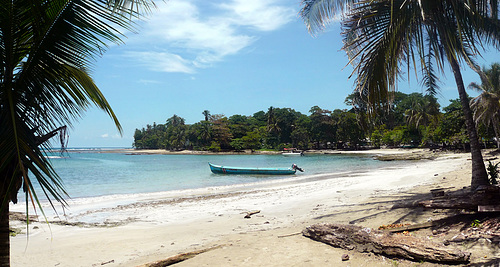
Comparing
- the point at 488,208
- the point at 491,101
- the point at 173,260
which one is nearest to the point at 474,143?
the point at 488,208

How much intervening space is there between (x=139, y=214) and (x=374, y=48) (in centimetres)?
884

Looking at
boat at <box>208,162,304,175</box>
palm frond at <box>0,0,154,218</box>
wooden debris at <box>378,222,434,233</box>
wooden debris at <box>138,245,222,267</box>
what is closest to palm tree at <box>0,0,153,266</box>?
palm frond at <box>0,0,154,218</box>

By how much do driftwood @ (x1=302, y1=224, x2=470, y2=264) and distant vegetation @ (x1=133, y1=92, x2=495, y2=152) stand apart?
3477 cm

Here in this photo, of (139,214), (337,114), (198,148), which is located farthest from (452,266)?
(198,148)

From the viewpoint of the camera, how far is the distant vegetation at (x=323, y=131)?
45628mm

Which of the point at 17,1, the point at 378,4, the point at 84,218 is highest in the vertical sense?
the point at 378,4

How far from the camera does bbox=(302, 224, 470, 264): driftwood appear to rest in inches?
139

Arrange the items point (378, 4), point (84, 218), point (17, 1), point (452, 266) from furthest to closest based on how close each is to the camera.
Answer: point (84, 218) → point (378, 4) → point (452, 266) → point (17, 1)

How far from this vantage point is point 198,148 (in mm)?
93125

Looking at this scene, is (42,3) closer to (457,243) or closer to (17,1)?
(17,1)

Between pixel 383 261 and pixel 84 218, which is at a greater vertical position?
pixel 383 261

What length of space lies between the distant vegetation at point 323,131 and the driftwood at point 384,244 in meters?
34.8

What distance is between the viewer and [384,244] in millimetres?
4020

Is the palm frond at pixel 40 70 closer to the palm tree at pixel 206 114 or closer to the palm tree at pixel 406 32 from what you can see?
the palm tree at pixel 406 32
